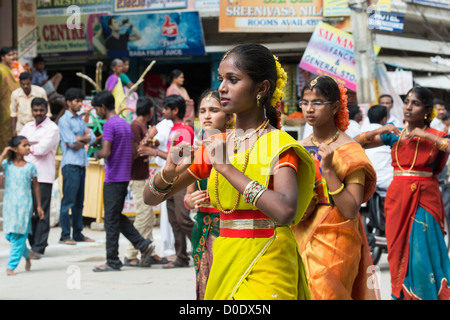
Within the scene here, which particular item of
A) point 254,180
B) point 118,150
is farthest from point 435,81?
point 254,180

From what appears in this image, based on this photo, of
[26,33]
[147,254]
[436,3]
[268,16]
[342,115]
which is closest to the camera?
[342,115]

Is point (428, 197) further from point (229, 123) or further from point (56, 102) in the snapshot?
point (56, 102)

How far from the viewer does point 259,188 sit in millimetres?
2803

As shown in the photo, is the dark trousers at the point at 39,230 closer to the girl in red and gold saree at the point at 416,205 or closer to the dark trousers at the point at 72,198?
the dark trousers at the point at 72,198

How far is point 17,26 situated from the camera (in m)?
15.9

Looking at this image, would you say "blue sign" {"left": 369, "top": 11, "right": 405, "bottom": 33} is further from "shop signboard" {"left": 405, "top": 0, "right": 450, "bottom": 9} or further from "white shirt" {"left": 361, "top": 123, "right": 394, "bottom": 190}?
"white shirt" {"left": 361, "top": 123, "right": 394, "bottom": 190}

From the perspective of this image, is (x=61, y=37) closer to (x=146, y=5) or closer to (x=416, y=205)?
(x=146, y=5)

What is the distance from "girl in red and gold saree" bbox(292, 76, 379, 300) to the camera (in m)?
4.54

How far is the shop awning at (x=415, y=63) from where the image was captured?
53.1 feet

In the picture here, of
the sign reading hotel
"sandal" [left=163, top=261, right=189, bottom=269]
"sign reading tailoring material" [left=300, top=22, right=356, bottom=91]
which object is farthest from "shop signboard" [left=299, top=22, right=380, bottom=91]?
"sandal" [left=163, top=261, right=189, bottom=269]

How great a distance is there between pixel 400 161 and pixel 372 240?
234 centimetres

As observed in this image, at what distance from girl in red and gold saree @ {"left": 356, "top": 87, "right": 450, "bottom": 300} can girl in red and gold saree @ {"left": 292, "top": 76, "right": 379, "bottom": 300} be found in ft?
5.15

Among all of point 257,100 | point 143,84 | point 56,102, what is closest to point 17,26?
point 56,102

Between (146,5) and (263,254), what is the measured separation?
49.0 feet
